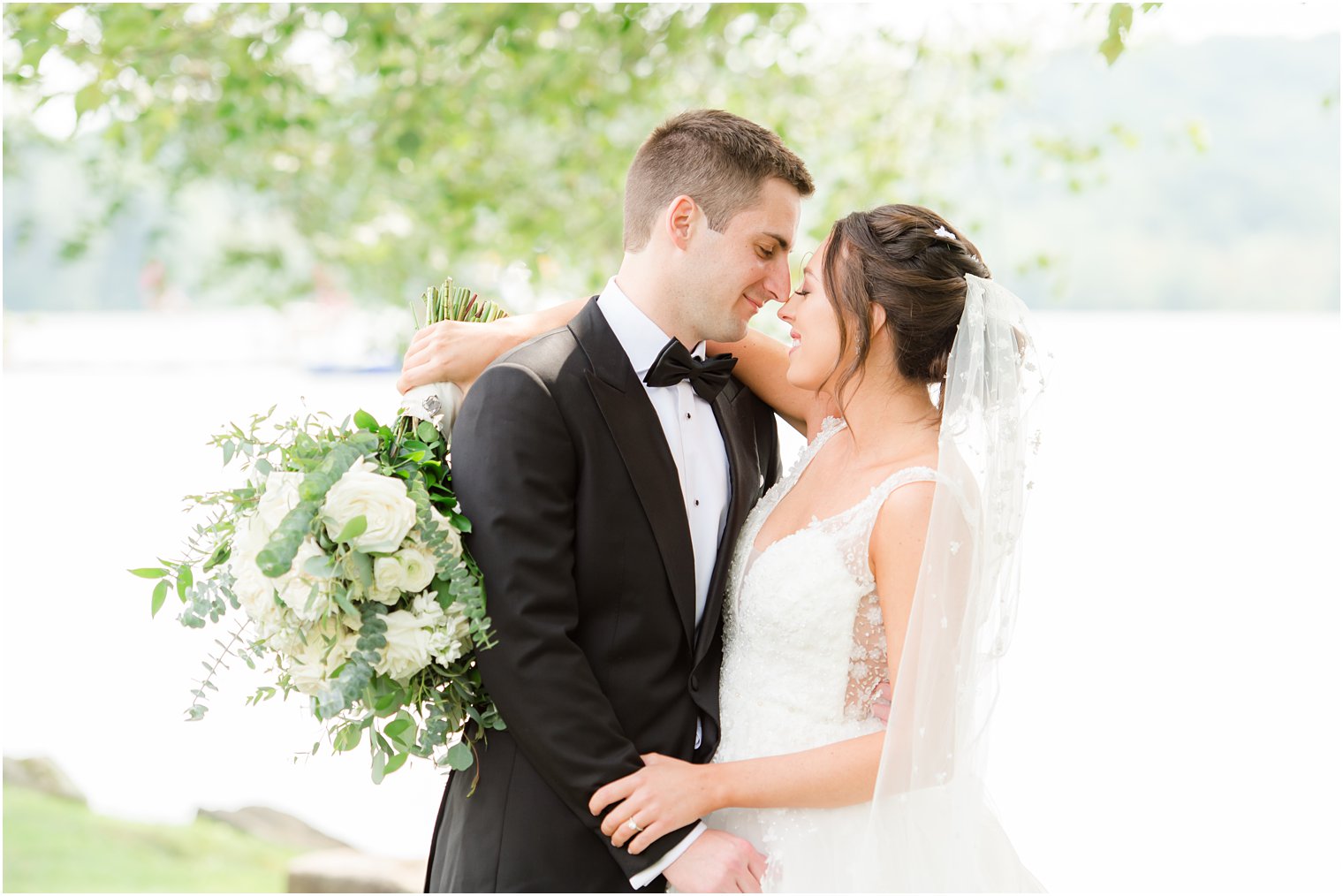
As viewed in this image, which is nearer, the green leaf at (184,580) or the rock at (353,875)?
the green leaf at (184,580)

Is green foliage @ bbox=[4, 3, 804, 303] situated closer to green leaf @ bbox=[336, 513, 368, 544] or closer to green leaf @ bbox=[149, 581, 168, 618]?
green leaf @ bbox=[149, 581, 168, 618]

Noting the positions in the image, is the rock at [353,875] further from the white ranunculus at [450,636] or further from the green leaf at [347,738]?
the white ranunculus at [450,636]

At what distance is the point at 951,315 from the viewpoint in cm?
247

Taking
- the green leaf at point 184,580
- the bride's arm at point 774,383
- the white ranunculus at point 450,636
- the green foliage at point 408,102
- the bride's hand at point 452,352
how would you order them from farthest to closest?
the green foliage at point 408,102, the bride's arm at point 774,383, the bride's hand at point 452,352, the green leaf at point 184,580, the white ranunculus at point 450,636

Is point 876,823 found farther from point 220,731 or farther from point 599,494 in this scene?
point 220,731

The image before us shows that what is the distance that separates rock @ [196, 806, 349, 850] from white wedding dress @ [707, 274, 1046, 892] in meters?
5.84

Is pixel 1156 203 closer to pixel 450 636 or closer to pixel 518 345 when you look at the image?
A: pixel 518 345

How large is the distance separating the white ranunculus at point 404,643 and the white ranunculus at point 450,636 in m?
0.02

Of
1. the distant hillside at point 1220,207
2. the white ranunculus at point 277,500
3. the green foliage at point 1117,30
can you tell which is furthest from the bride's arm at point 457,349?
the distant hillside at point 1220,207

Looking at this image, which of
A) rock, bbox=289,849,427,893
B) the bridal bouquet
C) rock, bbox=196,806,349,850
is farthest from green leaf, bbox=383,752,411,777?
rock, bbox=196,806,349,850

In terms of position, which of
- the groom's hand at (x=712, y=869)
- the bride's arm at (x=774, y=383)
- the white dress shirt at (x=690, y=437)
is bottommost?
the groom's hand at (x=712, y=869)

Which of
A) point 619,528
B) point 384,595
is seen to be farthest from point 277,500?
point 619,528

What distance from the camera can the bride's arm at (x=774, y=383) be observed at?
9.31 feet

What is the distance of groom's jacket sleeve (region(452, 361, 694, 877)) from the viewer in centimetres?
213
